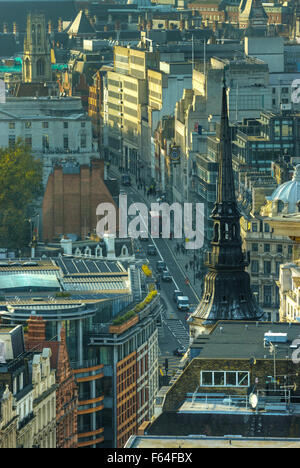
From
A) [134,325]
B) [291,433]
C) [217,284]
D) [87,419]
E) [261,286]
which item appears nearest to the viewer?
[291,433]

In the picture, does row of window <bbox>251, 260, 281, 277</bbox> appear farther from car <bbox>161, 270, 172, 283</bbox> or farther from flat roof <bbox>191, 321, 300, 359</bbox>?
flat roof <bbox>191, 321, 300, 359</bbox>

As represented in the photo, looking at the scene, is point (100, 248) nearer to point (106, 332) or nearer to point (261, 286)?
point (261, 286)

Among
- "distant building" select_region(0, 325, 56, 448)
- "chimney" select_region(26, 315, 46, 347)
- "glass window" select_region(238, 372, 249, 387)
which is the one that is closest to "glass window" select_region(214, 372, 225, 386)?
"glass window" select_region(238, 372, 249, 387)

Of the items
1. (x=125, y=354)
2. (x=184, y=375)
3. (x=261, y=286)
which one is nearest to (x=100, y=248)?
(x=261, y=286)

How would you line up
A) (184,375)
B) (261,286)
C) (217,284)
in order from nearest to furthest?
(184,375) → (217,284) → (261,286)

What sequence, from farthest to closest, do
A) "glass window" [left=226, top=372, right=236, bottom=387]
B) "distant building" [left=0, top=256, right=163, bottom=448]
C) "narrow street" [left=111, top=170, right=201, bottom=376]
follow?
"narrow street" [left=111, top=170, right=201, bottom=376] < "distant building" [left=0, top=256, right=163, bottom=448] < "glass window" [left=226, top=372, right=236, bottom=387]

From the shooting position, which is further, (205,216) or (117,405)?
(205,216)

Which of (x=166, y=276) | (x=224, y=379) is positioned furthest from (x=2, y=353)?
(x=166, y=276)
